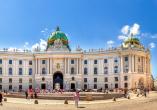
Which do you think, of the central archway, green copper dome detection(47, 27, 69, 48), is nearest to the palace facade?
the central archway

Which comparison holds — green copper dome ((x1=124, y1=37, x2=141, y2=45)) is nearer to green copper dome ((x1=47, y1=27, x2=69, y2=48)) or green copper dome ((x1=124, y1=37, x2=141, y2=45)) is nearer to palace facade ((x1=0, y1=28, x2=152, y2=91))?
palace facade ((x1=0, y1=28, x2=152, y2=91))

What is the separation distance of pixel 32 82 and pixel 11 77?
22.0 ft

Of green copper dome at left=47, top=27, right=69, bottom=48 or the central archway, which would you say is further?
green copper dome at left=47, top=27, right=69, bottom=48

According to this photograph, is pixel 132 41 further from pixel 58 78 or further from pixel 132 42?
pixel 58 78

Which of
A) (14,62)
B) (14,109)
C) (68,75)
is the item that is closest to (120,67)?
(68,75)

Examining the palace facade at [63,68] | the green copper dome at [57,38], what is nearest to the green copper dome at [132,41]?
the palace facade at [63,68]

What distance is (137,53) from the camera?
10425 cm

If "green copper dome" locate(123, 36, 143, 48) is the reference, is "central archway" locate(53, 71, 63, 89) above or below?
below

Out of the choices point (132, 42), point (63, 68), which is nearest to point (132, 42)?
point (132, 42)

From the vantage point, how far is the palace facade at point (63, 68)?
355ft

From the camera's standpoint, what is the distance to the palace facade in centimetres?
10825

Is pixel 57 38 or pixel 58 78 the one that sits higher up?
pixel 57 38

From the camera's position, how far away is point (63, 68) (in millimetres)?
111750

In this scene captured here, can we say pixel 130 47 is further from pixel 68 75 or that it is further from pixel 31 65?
pixel 31 65
